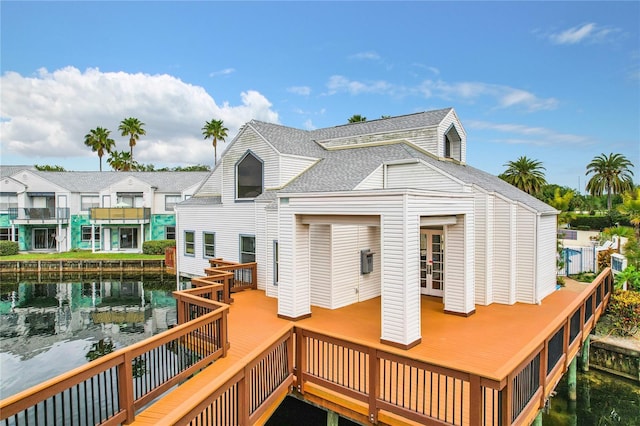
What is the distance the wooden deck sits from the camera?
540 centimetres

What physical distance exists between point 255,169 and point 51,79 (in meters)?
14.9

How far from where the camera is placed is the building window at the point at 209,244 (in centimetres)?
1739

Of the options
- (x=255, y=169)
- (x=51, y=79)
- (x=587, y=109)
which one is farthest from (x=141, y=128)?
(x=587, y=109)

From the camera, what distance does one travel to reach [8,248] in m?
32.1

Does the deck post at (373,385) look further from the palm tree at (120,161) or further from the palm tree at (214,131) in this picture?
the palm tree at (120,161)

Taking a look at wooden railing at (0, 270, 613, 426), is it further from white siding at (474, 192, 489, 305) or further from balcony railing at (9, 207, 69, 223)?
balcony railing at (9, 207, 69, 223)

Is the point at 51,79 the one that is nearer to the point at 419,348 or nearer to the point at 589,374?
the point at 419,348

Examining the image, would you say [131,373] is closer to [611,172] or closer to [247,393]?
[247,393]

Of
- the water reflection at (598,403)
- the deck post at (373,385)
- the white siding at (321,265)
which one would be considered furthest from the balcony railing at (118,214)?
the water reflection at (598,403)

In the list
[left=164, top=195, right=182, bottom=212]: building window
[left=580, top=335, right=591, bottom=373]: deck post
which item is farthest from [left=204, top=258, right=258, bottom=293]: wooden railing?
[left=164, top=195, right=182, bottom=212]: building window

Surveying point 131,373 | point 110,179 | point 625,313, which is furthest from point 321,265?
point 110,179

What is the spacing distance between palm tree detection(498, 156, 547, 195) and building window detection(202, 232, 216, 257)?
85.7ft

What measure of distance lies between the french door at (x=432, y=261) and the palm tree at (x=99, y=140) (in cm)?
5416

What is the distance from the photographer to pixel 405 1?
730 inches
